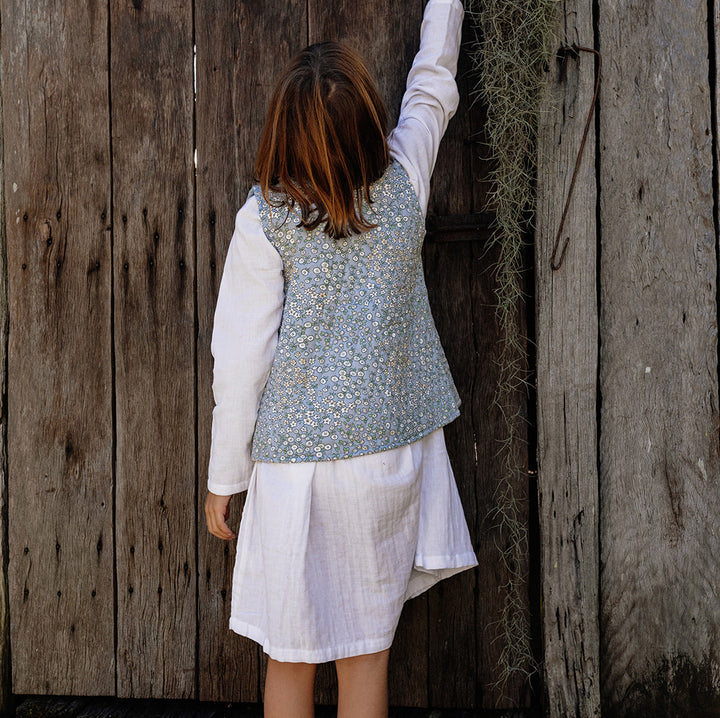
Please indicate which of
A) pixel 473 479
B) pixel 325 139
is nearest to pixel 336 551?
pixel 473 479

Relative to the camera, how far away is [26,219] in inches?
76.4

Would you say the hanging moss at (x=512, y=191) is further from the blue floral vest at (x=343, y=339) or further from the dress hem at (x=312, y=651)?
the dress hem at (x=312, y=651)

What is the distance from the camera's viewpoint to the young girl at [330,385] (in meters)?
1.35

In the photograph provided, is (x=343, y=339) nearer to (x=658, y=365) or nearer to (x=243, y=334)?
(x=243, y=334)

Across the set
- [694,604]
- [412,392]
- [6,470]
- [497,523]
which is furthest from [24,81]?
[694,604]

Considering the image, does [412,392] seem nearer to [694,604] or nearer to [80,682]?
[694,604]

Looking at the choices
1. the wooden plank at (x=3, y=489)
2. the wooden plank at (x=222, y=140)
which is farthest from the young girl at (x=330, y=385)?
the wooden plank at (x=3, y=489)

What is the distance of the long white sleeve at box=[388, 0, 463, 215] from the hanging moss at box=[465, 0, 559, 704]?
10 cm

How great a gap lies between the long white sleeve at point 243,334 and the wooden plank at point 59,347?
24.4 inches

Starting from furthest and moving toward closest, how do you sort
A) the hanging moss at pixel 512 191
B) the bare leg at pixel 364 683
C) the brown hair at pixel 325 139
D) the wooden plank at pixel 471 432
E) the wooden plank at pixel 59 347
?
the wooden plank at pixel 59 347 → the wooden plank at pixel 471 432 → the hanging moss at pixel 512 191 → the bare leg at pixel 364 683 → the brown hair at pixel 325 139

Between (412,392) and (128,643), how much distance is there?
115 centimetres

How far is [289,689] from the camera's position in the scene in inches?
59.2

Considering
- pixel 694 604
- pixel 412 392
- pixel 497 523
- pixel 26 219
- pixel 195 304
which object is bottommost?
pixel 694 604

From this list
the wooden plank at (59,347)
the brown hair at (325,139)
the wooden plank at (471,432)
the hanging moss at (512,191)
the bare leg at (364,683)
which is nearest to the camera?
the brown hair at (325,139)
